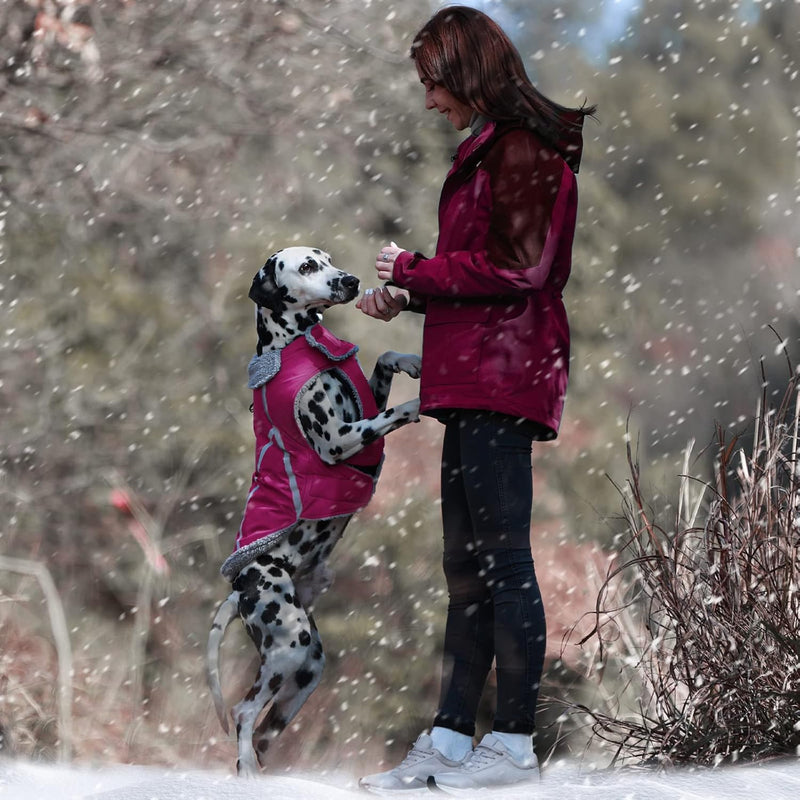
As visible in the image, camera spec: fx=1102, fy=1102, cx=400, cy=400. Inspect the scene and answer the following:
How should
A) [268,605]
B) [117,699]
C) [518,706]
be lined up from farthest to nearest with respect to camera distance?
[117,699] < [268,605] < [518,706]

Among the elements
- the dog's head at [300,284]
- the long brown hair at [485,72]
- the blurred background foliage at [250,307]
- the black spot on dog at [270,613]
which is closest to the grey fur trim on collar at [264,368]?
the dog's head at [300,284]

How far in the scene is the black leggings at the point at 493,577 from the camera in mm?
2875

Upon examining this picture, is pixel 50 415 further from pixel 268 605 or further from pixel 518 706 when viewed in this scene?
pixel 518 706

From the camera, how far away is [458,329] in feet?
9.59

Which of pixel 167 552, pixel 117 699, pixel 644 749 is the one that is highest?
pixel 167 552

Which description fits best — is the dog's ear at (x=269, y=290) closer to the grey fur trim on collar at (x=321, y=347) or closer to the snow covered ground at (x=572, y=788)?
the grey fur trim on collar at (x=321, y=347)

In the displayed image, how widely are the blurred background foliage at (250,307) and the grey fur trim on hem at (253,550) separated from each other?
258 centimetres

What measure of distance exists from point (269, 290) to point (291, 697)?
3.84 feet

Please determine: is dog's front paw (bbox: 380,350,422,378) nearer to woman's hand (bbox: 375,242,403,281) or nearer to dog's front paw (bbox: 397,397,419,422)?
dog's front paw (bbox: 397,397,419,422)

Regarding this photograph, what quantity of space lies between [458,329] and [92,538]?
3.84 meters

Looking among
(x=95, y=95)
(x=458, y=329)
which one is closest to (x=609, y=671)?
(x=458, y=329)

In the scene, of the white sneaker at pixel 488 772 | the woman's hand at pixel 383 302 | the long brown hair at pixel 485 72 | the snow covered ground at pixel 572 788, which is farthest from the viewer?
the woman's hand at pixel 383 302

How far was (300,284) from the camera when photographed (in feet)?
10.3

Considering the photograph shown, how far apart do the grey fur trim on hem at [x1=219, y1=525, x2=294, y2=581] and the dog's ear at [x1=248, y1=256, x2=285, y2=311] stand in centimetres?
64
